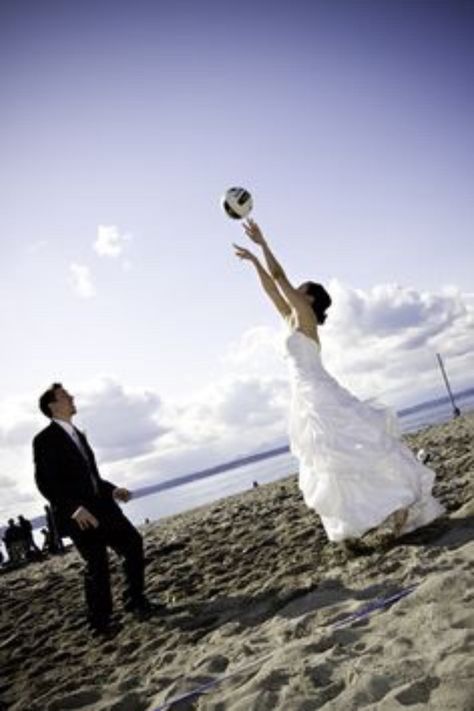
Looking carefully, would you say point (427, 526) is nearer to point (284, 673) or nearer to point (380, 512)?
point (380, 512)

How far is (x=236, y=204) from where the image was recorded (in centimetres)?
627

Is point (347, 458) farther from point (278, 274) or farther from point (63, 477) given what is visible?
point (63, 477)

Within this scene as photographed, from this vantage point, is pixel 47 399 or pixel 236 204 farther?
pixel 236 204

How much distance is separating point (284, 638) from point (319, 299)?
3278 mm

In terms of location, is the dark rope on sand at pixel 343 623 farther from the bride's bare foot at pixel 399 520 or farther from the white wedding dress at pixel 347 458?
the bride's bare foot at pixel 399 520

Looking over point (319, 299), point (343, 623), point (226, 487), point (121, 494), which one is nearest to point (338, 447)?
point (319, 299)

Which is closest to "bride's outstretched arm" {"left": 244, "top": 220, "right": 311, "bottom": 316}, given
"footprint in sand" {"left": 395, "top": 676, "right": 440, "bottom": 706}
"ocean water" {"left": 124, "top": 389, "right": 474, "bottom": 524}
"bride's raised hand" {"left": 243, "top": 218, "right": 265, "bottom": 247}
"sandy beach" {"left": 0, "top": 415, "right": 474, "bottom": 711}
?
"bride's raised hand" {"left": 243, "top": 218, "right": 265, "bottom": 247}

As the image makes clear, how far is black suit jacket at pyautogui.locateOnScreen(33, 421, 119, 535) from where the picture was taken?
5758 mm

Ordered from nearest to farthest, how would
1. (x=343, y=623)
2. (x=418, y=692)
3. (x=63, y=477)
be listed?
(x=418, y=692) < (x=343, y=623) < (x=63, y=477)

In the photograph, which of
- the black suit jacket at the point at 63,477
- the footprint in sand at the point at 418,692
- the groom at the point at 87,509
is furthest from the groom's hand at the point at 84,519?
the footprint in sand at the point at 418,692

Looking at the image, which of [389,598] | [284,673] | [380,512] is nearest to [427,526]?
[380,512]

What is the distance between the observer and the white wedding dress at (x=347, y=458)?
5.26 m

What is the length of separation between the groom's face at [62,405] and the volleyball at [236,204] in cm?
264

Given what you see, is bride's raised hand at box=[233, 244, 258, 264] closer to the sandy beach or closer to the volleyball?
the volleyball
